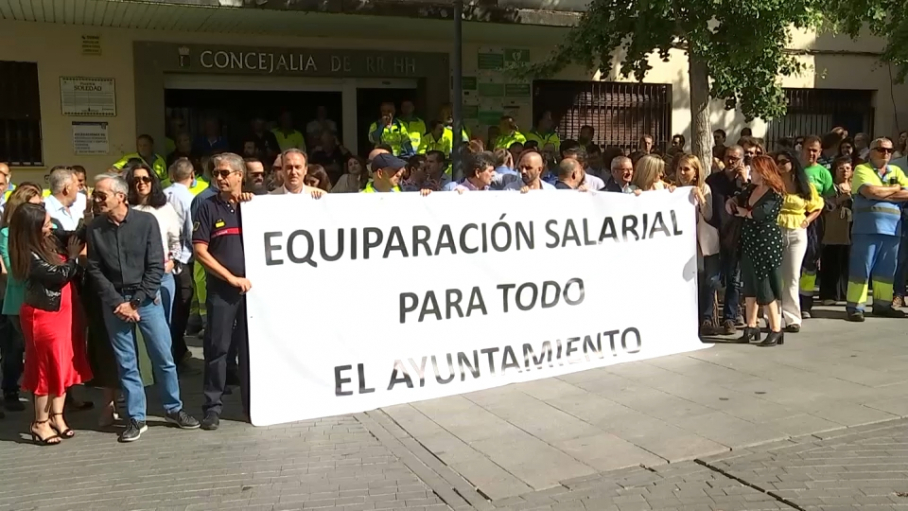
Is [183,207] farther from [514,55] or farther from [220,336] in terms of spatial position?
[514,55]

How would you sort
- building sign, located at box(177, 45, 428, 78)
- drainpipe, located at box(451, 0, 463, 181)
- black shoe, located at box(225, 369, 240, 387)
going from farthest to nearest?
1. building sign, located at box(177, 45, 428, 78)
2. drainpipe, located at box(451, 0, 463, 181)
3. black shoe, located at box(225, 369, 240, 387)

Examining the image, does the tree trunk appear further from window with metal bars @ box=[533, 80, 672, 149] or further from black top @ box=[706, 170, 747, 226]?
window with metal bars @ box=[533, 80, 672, 149]

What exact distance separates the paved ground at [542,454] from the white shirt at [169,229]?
43.4 inches

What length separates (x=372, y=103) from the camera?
43.2 ft

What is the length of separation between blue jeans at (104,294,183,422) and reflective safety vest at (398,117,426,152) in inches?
254

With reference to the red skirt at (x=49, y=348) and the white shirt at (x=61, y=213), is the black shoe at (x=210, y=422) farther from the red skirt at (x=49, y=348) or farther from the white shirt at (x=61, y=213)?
the white shirt at (x=61, y=213)

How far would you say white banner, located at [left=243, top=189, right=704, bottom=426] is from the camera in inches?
234

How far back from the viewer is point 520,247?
6840 mm

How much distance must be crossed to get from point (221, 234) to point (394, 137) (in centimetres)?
605

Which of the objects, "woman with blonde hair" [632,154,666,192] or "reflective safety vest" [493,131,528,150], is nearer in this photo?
"woman with blonde hair" [632,154,666,192]

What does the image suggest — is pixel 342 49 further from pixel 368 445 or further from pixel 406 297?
pixel 368 445

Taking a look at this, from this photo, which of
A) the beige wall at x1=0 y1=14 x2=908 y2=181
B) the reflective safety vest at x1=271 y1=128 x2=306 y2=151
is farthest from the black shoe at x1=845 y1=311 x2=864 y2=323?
the reflective safety vest at x1=271 y1=128 x2=306 y2=151

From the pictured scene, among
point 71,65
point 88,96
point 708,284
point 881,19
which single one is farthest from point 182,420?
point 881,19

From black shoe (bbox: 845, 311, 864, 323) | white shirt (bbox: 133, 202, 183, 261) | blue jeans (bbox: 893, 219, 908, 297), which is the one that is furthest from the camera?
blue jeans (bbox: 893, 219, 908, 297)
